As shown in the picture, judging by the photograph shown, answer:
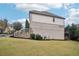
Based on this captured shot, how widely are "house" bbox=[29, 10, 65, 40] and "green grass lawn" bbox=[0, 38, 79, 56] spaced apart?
0.30ft

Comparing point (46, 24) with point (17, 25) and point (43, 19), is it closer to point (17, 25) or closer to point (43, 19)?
point (43, 19)

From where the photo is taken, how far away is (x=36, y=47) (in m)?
2.81

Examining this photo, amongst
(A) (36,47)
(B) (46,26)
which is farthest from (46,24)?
(A) (36,47)

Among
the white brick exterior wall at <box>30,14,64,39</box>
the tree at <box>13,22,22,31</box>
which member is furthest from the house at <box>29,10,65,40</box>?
the tree at <box>13,22,22,31</box>

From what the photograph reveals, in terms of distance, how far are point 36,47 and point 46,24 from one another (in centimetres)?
28

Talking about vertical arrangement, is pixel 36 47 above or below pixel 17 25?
below

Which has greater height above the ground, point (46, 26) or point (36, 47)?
point (46, 26)

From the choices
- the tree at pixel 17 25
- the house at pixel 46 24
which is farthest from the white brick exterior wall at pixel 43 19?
the tree at pixel 17 25

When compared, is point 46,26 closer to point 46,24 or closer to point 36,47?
point 46,24

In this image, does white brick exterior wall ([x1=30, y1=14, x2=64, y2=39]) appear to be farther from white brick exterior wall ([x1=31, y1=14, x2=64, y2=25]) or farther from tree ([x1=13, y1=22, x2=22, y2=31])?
tree ([x1=13, y1=22, x2=22, y2=31])

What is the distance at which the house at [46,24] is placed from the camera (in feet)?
9.20

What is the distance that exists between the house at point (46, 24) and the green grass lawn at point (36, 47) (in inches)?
3.6

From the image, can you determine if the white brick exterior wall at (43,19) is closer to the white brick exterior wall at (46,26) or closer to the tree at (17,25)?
the white brick exterior wall at (46,26)

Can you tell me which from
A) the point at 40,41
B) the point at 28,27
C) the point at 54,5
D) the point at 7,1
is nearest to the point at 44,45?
the point at 40,41
